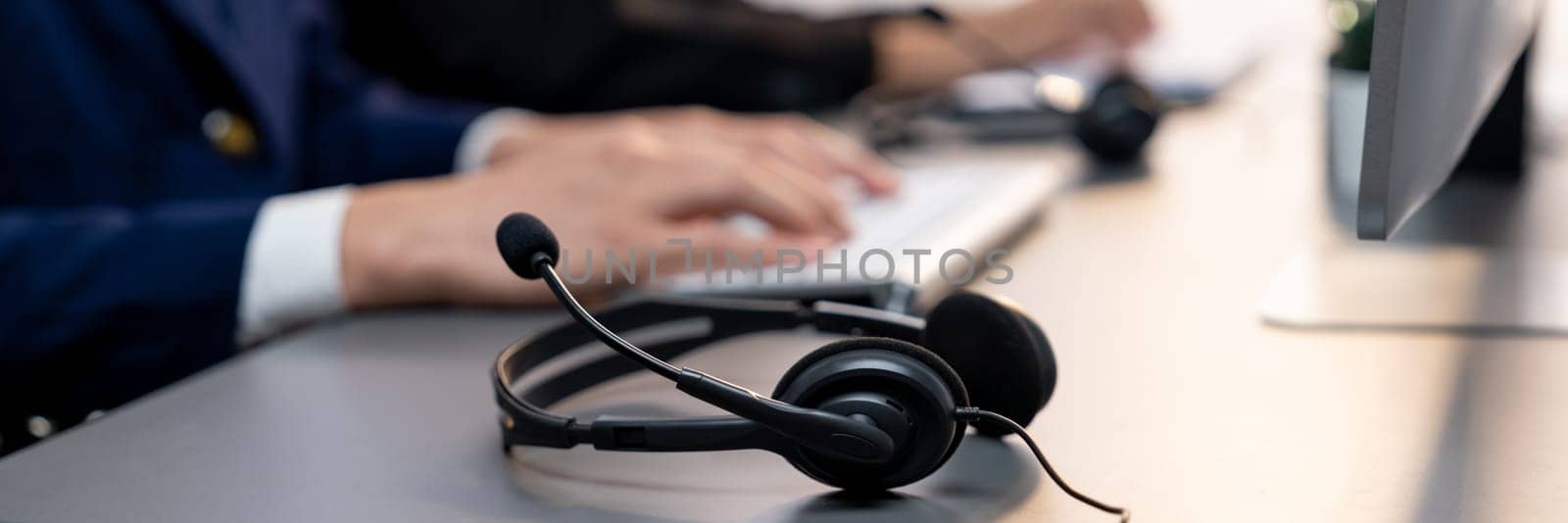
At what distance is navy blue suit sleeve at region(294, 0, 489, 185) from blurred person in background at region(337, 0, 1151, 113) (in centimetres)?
13

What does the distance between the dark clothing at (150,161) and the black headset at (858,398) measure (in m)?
0.24

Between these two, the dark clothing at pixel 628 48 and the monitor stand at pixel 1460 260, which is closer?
the monitor stand at pixel 1460 260

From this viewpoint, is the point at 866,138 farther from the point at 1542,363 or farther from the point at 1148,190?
the point at 1542,363

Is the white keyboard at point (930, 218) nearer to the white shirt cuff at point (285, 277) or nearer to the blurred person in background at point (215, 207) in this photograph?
the blurred person in background at point (215, 207)

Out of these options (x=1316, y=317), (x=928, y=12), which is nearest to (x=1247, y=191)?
Result: (x=1316, y=317)

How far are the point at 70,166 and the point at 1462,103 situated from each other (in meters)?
0.74

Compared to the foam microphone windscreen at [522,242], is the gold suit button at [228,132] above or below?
above

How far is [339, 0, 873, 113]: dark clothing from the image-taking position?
3.87ft

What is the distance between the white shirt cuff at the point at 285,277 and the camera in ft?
1.84

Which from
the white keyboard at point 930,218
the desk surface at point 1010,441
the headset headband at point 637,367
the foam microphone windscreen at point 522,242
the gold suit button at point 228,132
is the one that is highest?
the gold suit button at point 228,132

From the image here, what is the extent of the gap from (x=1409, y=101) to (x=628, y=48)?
3.19 ft

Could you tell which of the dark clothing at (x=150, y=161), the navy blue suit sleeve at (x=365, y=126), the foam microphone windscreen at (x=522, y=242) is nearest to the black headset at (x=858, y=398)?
the foam microphone windscreen at (x=522, y=242)

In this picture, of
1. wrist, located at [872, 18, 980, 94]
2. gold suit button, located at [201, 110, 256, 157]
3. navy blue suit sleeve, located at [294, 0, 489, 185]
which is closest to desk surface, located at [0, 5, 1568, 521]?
gold suit button, located at [201, 110, 256, 157]

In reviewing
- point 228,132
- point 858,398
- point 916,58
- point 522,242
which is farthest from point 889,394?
point 916,58
